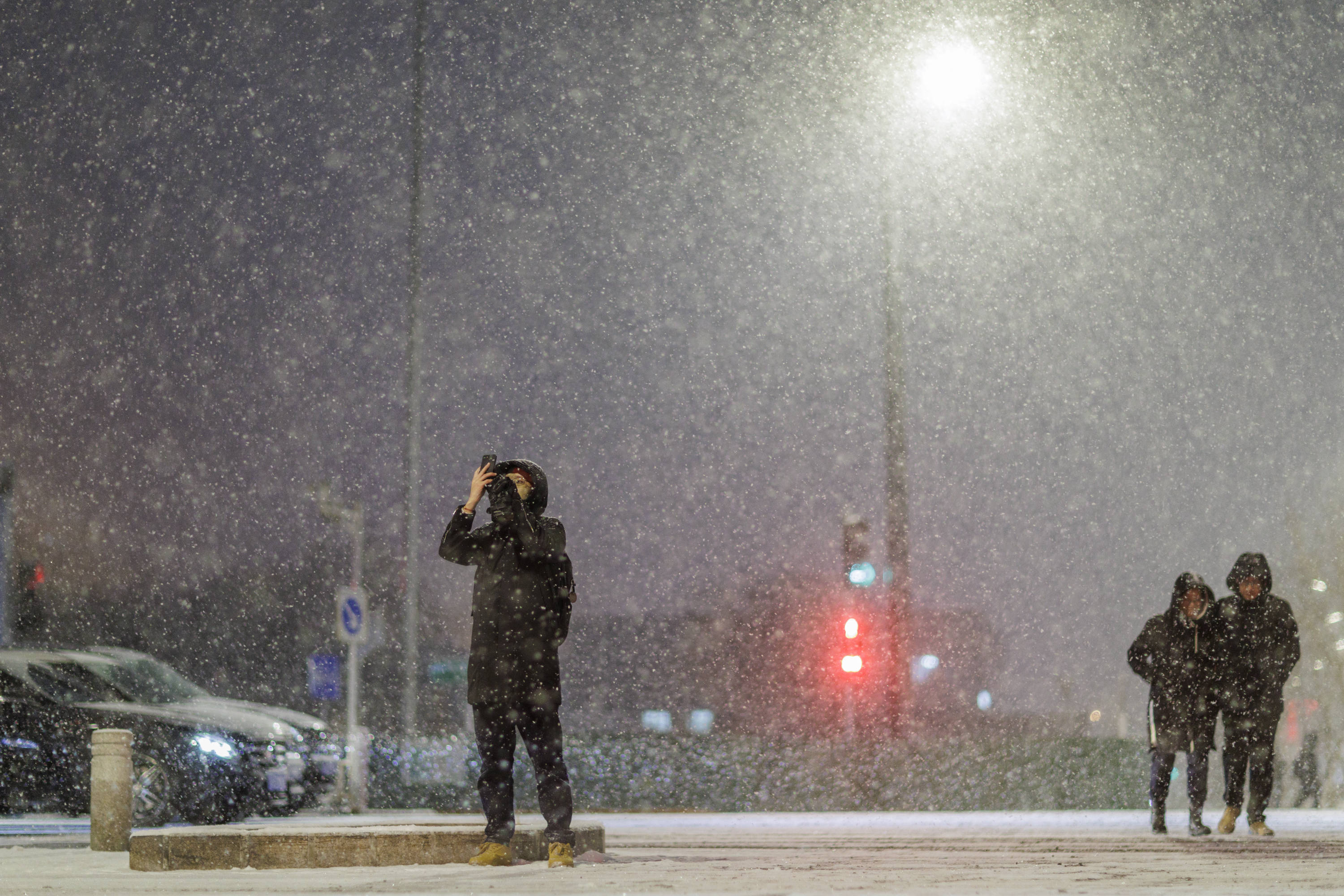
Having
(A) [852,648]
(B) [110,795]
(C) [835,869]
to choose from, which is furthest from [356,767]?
(C) [835,869]

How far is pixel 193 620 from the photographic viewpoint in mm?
61906

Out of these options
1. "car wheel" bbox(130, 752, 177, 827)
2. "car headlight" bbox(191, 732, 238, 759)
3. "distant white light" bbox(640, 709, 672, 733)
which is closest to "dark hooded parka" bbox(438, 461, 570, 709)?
"car wheel" bbox(130, 752, 177, 827)

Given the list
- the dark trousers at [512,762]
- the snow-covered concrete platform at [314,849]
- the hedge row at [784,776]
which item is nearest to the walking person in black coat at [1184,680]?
the snow-covered concrete platform at [314,849]

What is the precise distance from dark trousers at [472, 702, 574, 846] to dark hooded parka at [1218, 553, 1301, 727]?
5.23 metres

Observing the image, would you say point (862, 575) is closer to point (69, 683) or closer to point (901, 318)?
point (901, 318)

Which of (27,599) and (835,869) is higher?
(27,599)

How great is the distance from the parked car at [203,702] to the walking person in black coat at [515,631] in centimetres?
727

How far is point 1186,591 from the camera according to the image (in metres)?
11.5

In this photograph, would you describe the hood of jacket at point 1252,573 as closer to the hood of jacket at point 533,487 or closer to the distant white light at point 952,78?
the hood of jacket at point 533,487

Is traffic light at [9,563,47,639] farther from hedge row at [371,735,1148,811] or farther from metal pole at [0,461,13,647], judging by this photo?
hedge row at [371,735,1148,811]

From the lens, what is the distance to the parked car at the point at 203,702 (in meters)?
14.8

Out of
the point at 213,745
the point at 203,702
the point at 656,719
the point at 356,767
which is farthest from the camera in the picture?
the point at 656,719

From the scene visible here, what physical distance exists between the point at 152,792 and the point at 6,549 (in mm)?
11011

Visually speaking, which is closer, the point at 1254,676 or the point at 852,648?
the point at 1254,676
